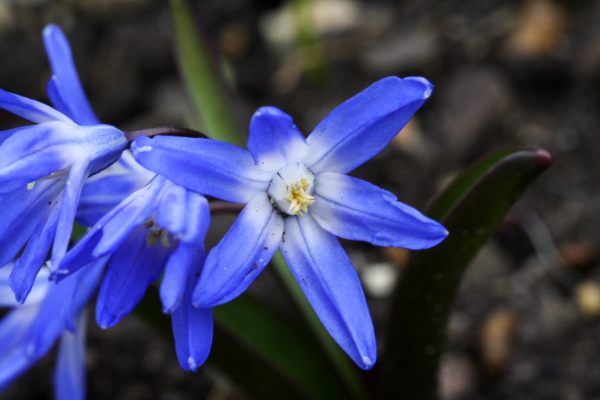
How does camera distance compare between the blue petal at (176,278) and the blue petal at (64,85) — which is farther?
the blue petal at (64,85)

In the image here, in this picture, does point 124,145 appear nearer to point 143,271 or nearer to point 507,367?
point 143,271

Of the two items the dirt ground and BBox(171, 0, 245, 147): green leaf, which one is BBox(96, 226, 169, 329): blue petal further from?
the dirt ground

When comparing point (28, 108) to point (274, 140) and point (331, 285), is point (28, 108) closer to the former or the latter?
point (274, 140)

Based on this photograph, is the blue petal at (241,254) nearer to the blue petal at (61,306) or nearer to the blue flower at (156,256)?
the blue flower at (156,256)

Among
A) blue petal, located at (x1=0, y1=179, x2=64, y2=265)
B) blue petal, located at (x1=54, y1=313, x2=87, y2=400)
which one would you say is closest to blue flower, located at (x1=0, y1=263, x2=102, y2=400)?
blue petal, located at (x1=54, y1=313, x2=87, y2=400)

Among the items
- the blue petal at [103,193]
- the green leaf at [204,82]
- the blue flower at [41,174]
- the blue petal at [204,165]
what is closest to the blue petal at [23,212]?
the blue flower at [41,174]

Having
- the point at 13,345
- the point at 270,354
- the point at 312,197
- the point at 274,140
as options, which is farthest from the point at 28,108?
the point at 270,354
